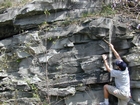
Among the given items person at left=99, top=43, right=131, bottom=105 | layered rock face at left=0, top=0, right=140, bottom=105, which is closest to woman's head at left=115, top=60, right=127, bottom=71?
person at left=99, top=43, right=131, bottom=105

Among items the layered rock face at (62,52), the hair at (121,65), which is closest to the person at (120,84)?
the hair at (121,65)

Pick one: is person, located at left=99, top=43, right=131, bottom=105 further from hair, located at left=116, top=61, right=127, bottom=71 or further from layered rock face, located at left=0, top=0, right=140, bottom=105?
layered rock face, located at left=0, top=0, right=140, bottom=105

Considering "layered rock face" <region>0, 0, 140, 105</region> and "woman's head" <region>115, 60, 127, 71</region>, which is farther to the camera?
"layered rock face" <region>0, 0, 140, 105</region>

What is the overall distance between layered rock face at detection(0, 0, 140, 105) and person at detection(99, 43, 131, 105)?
0.33 m

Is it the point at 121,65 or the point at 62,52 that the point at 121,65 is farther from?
the point at 62,52

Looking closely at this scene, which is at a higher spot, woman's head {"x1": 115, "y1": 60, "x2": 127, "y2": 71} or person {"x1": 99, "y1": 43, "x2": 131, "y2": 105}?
woman's head {"x1": 115, "y1": 60, "x2": 127, "y2": 71}

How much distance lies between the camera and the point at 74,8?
7562mm

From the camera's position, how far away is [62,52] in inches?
283

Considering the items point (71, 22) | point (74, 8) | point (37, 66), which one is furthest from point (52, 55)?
point (74, 8)

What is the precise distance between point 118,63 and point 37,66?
230cm

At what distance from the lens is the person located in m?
6.32

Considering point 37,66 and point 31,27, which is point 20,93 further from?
point 31,27

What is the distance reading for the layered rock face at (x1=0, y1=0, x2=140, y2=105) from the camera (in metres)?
6.85

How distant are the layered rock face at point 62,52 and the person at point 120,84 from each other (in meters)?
0.33
